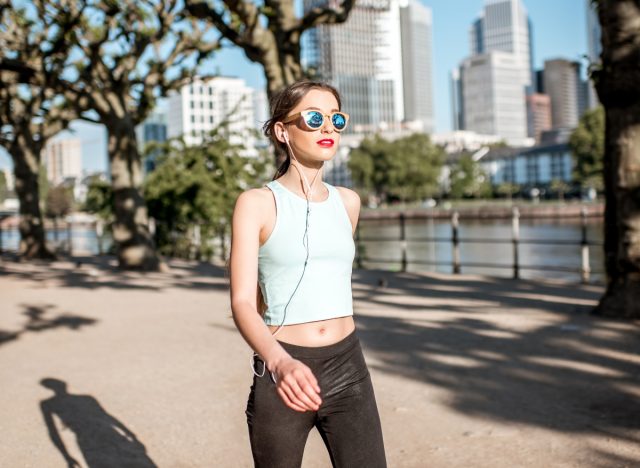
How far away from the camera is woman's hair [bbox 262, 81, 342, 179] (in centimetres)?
237

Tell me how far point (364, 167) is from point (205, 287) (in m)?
109

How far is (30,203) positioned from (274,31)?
1356 cm

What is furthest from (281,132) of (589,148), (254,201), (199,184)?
(589,148)

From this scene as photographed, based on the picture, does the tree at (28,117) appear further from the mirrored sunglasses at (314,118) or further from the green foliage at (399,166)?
the green foliage at (399,166)

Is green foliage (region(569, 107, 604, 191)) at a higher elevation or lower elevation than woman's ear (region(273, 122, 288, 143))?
higher

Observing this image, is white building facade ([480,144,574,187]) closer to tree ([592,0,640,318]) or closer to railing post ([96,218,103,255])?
railing post ([96,218,103,255])

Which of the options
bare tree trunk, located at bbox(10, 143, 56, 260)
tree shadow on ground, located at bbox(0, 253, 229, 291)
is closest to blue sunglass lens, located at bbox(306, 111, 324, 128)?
tree shadow on ground, located at bbox(0, 253, 229, 291)

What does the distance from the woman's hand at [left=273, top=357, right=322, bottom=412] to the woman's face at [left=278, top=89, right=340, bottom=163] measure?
66 centimetres

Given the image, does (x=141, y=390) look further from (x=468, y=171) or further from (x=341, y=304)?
(x=468, y=171)

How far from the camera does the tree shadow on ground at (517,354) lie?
5055 millimetres

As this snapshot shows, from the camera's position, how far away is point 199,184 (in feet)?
70.9

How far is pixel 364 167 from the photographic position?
398ft

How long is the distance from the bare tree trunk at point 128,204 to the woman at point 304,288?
50.5ft

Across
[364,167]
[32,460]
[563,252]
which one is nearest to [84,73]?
[32,460]
